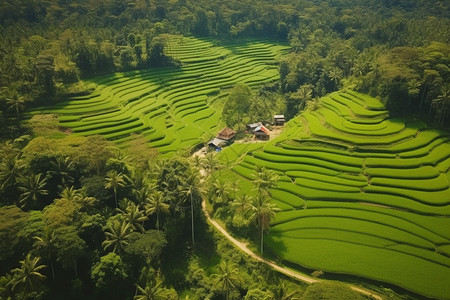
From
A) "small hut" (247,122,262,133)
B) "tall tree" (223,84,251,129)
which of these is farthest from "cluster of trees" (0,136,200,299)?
"small hut" (247,122,262,133)

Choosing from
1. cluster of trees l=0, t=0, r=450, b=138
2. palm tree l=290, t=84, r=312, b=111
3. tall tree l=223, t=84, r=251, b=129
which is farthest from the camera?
palm tree l=290, t=84, r=312, b=111

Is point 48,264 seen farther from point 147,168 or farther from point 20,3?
point 20,3

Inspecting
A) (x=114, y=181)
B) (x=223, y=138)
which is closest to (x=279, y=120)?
Answer: (x=223, y=138)

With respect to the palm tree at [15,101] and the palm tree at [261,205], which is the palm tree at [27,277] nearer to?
the palm tree at [261,205]

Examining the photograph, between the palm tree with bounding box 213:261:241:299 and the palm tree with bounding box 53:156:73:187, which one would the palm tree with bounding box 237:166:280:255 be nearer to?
the palm tree with bounding box 213:261:241:299

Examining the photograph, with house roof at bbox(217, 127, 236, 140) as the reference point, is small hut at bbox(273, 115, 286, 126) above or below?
above
